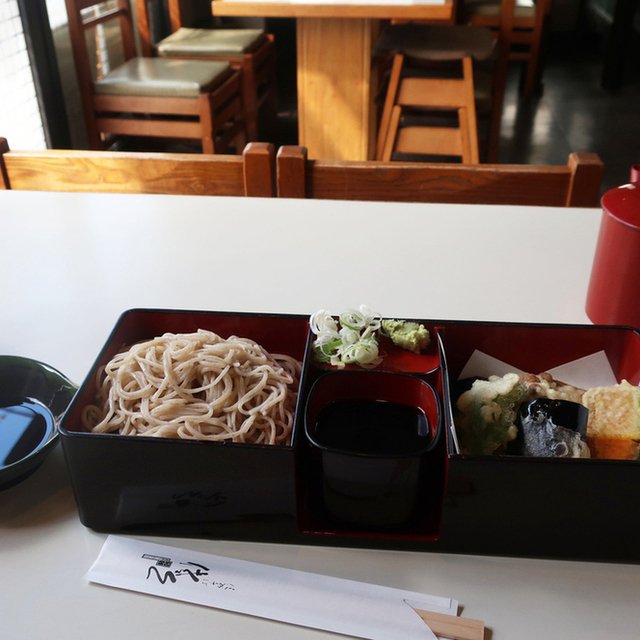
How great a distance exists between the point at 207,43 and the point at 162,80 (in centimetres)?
71

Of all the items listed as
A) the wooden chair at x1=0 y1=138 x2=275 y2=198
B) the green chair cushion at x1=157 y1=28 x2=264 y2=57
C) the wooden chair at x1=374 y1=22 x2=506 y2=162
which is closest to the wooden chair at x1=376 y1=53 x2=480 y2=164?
the wooden chair at x1=374 y1=22 x2=506 y2=162

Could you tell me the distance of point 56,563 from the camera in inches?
21.6

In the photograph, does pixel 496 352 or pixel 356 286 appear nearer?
pixel 496 352

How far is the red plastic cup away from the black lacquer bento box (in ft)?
1.04

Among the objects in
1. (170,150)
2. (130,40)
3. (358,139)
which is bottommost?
(170,150)

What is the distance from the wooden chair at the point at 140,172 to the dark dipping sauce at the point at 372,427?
0.71 meters

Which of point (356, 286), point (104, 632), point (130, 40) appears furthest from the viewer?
point (130, 40)

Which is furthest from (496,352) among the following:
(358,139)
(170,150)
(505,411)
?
(170,150)

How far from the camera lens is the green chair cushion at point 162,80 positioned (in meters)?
2.81

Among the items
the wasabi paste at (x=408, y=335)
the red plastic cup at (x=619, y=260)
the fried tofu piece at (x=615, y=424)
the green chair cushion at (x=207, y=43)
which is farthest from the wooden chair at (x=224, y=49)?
the fried tofu piece at (x=615, y=424)

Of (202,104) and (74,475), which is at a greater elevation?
(74,475)

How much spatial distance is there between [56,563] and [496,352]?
480mm

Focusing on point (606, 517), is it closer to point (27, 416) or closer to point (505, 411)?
point (505, 411)

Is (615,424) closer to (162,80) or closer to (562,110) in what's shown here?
(162,80)
